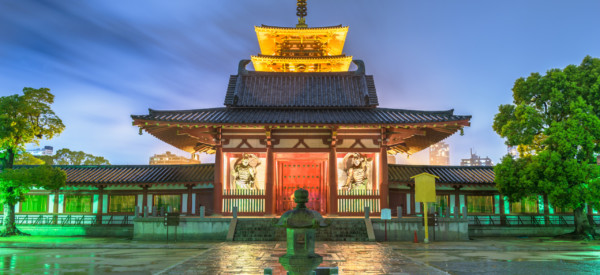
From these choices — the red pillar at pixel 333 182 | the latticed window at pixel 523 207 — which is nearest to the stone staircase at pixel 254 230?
the red pillar at pixel 333 182

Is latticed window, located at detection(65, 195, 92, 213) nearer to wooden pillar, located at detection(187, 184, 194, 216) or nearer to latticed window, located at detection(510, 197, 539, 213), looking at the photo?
wooden pillar, located at detection(187, 184, 194, 216)

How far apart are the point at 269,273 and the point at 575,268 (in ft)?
35.2

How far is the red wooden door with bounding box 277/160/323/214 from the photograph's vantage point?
26.7m

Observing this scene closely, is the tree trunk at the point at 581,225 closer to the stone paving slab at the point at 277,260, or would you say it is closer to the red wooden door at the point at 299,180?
the stone paving slab at the point at 277,260

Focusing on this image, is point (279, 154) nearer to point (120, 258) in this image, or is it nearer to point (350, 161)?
point (350, 161)

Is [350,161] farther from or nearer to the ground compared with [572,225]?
farther from the ground

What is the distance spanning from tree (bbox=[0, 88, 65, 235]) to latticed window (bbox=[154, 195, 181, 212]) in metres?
6.86

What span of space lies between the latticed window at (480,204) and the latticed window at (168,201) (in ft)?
65.2

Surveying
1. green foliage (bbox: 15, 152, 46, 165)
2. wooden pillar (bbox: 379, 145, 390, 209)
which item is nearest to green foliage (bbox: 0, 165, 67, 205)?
wooden pillar (bbox: 379, 145, 390, 209)

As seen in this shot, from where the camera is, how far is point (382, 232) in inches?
892

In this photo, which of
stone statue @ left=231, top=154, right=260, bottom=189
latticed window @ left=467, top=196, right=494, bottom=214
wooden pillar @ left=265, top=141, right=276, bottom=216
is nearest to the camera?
wooden pillar @ left=265, top=141, right=276, bottom=216

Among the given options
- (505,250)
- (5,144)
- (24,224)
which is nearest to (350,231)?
(505,250)

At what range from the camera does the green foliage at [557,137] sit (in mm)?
23469

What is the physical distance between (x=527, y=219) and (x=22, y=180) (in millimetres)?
31766
